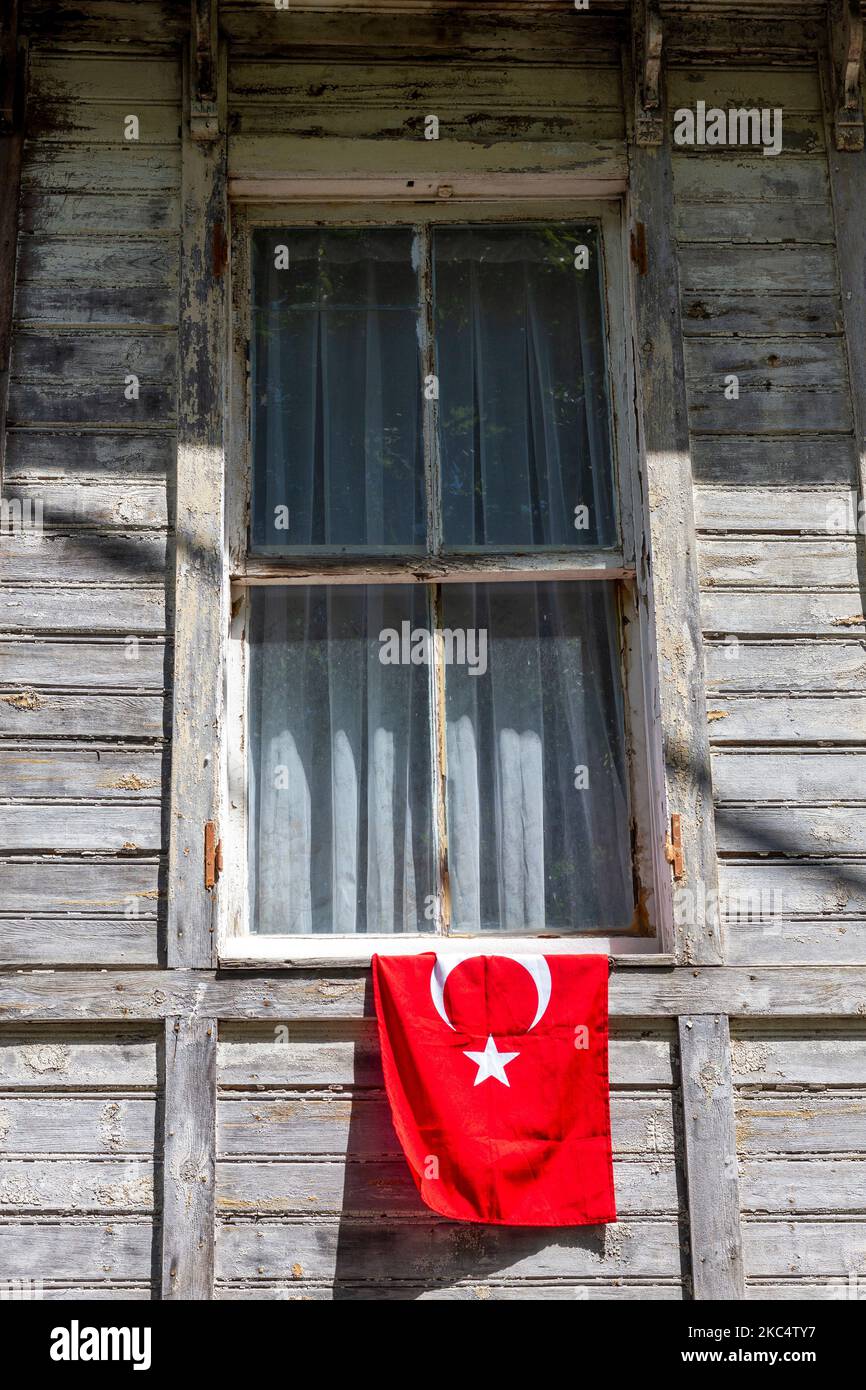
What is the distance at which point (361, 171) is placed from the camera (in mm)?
4223

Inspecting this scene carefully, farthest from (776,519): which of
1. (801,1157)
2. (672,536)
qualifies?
(801,1157)

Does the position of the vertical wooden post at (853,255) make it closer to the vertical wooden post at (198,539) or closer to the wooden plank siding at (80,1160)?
the vertical wooden post at (198,539)

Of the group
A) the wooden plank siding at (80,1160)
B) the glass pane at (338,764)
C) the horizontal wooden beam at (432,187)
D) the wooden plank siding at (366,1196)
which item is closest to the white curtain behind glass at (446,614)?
the glass pane at (338,764)

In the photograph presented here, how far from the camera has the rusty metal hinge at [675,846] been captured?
146 inches

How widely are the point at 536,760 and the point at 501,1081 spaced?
959 mm

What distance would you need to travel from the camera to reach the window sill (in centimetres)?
361

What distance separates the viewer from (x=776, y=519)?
4.02 m

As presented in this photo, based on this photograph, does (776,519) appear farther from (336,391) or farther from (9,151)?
(9,151)

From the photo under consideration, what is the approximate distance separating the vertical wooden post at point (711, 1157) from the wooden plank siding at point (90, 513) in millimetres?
1503

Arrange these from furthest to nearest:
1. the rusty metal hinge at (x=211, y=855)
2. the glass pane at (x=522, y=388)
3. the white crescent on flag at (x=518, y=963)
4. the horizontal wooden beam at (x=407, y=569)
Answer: the glass pane at (x=522, y=388), the horizontal wooden beam at (x=407, y=569), the rusty metal hinge at (x=211, y=855), the white crescent on flag at (x=518, y=963)

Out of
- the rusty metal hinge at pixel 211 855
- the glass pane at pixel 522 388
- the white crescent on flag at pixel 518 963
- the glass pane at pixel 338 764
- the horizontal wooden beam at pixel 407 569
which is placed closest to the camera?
the white crescent on flag at pixel 518 963

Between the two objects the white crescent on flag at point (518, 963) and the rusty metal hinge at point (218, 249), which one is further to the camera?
the rusty metal hinge at point (218, 249)
